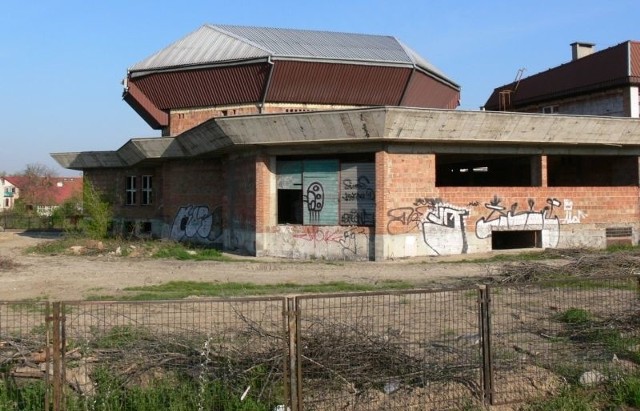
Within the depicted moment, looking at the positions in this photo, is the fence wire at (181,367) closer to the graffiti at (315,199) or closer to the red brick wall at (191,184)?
the graffiti at (315,199)

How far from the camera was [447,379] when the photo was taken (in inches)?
257

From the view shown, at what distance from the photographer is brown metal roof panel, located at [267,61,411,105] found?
25.9m

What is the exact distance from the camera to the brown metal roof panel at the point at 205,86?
2608 cm

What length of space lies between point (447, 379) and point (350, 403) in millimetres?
1118

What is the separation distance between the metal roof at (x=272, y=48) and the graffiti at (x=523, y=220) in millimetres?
8342

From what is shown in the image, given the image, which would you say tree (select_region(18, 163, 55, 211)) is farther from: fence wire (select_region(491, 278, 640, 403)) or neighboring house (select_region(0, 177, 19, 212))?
fence wire (select_region(491, 278, 640, 403))

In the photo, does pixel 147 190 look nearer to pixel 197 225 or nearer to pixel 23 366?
pixel 197 225

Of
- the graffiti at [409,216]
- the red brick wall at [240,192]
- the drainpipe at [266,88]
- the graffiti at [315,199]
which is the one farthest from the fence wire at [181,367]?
the drainpipe at [266,88]

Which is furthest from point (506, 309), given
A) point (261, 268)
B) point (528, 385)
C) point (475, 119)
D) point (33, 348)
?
point (475, 119)

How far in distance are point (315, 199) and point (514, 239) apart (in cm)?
829

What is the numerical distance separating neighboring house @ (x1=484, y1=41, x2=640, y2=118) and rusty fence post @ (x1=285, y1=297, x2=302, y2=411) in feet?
97.1

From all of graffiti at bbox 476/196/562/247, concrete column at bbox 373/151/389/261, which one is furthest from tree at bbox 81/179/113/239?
graffiti at bbox 476/196/562/247

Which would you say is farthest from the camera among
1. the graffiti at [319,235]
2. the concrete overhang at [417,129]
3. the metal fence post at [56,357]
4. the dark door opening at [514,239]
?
the dark door opening at [514,239]

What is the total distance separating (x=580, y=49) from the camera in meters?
38.8
